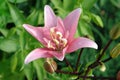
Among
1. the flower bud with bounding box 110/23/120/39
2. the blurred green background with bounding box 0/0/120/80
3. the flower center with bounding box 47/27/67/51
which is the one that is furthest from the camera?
the blurred green background with bounding box 0/0/120/80

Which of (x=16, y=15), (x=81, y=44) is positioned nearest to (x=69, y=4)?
(x=16, y=15)

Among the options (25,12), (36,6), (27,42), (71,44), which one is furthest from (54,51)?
(25,12)

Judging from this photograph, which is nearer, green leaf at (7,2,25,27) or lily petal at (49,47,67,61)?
lily petal at (49,47,67,61)

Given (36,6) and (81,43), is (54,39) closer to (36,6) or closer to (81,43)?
(81,43)

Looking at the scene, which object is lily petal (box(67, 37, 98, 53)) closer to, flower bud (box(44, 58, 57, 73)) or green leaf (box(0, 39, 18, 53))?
flower bud (box(44, 58, 57, 73))

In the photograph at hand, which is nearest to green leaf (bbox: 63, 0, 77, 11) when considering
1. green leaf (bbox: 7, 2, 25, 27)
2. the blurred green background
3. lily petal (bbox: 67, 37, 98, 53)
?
the blurred green background

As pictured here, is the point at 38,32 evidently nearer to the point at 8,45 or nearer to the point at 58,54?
the point at 58,54

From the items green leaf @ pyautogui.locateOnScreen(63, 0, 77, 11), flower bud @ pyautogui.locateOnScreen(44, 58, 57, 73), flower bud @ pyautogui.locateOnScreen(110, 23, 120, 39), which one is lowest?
flower bud @ pyautogui.locateOnScreen(44, 58, 57, 73)

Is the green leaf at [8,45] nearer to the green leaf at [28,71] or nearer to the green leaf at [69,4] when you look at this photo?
the green leaf at [28,71]

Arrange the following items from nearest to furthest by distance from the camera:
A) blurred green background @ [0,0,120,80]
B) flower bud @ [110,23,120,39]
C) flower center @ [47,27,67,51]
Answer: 1. flower bud @ [110,23,120,39]
2. flower center @ [47,27,67,51]
3. blurred green background @ [0,0,120,80]
